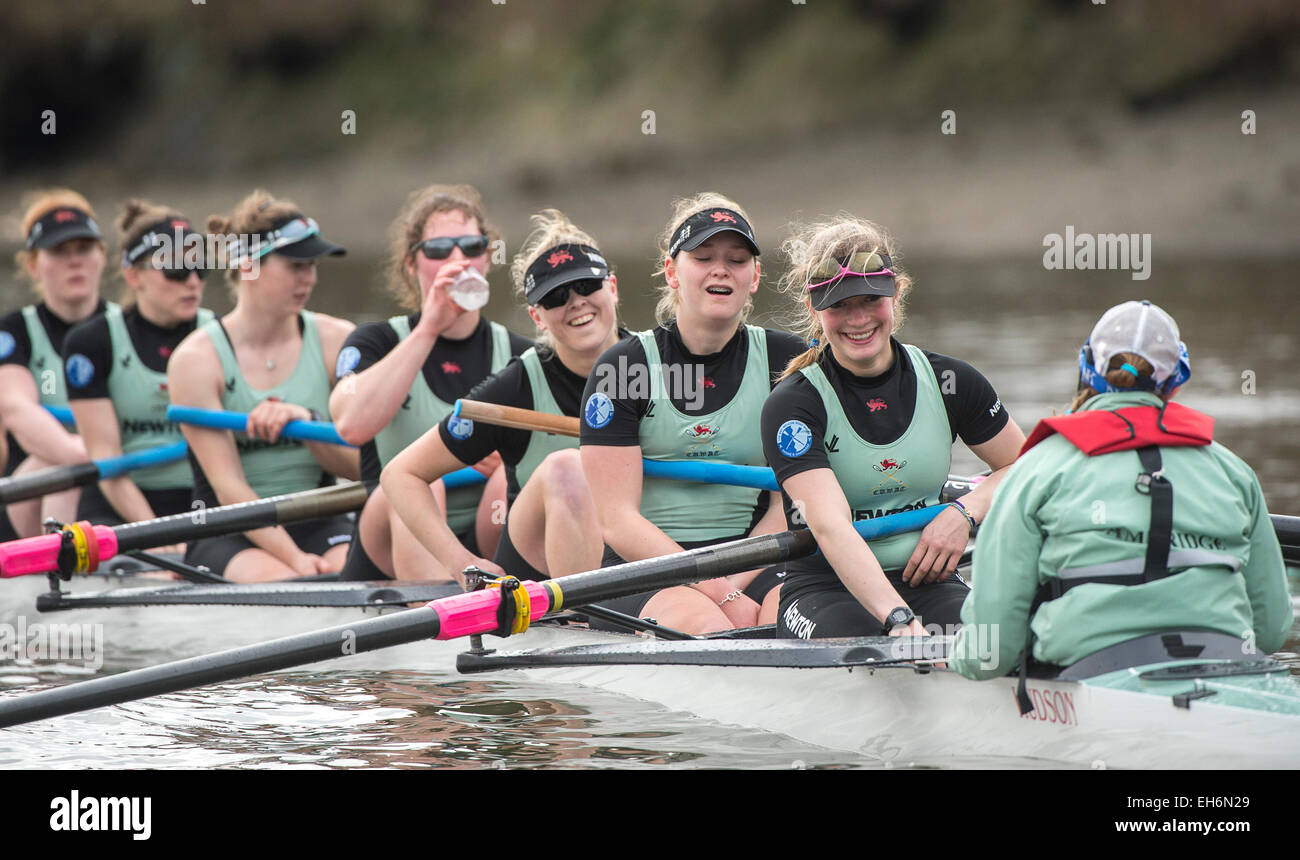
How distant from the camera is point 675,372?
5371 millimetres

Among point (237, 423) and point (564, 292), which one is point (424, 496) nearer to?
point (564, 292)

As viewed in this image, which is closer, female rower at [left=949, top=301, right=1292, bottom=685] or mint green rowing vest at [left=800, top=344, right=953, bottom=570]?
female rower at [left=949, top=301, right=1292, bottom=685]

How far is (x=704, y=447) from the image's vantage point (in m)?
5.43

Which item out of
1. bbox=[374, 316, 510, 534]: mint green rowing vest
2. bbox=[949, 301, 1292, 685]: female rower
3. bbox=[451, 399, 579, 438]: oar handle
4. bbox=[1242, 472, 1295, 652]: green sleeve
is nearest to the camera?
bbox=[949, 301, 1292, 685]: female rower

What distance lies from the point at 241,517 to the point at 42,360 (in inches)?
87.1

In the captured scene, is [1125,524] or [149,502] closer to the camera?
[1125,524]

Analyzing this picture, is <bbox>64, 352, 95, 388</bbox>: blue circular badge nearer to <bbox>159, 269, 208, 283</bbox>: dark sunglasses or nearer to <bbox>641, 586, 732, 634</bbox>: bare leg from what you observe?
<bbox>159, 269, 208, 283</bbox>: dark sunglasses

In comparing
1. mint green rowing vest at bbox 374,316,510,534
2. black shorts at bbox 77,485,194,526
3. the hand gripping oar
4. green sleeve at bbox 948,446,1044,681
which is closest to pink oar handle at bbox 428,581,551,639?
the hand gripping oar

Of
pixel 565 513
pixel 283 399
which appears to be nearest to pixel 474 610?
pixel 565 513

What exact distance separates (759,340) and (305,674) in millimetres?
2276

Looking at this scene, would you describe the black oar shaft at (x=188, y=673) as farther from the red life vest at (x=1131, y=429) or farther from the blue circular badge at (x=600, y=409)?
the red life vest at (x=1131, y=429)

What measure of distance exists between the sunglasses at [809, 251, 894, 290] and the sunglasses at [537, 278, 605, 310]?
3.78ft

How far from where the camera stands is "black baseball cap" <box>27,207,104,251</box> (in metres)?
8.05

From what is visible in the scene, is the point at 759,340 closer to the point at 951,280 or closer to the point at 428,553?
the point at 428,553
